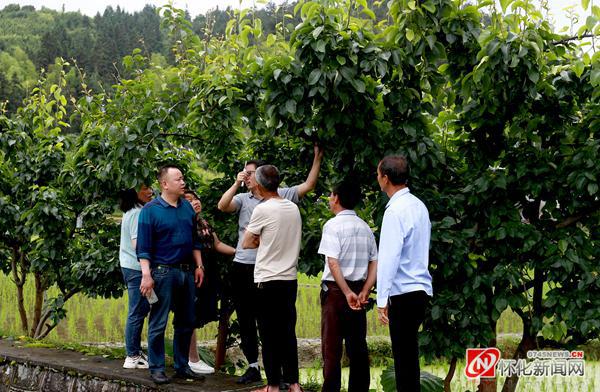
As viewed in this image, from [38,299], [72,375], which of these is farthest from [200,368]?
[38,299]

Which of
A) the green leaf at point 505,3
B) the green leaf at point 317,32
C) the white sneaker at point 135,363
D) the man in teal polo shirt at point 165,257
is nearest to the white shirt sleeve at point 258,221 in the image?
the man in teal polo shirt at point 165,257

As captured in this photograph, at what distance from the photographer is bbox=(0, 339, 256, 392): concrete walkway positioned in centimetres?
514

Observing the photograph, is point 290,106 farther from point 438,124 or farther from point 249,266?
point 438,124

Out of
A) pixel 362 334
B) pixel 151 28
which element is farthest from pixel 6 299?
pixel 151 28

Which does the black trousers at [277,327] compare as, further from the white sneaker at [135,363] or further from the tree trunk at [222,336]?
the tree trunk at [222,336]

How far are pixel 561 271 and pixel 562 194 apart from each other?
498 millimetres

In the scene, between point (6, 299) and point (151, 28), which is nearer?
point (6, 299)

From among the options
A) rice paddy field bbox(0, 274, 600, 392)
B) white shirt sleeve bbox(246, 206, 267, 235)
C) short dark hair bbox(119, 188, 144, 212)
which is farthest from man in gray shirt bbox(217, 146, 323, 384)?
rice paddy field bbox(0, 274, 600, 392)

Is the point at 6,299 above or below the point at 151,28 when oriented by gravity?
below

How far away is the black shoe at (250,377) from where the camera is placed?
511 centimetres

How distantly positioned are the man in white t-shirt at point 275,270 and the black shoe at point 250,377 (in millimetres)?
376

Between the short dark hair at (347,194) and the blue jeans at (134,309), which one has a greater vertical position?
the short dark hair at (347,194)

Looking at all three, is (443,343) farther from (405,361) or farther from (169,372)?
(169,372)

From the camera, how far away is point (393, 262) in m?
3.96
